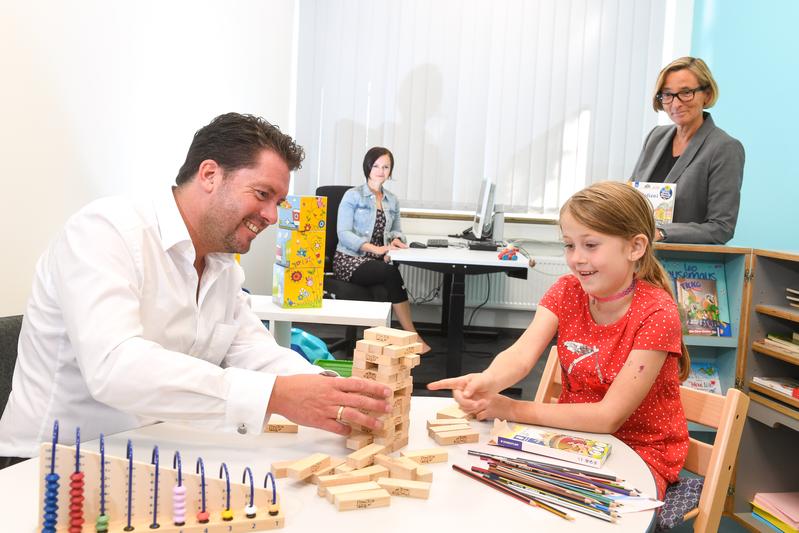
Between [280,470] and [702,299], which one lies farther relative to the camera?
[702,299]

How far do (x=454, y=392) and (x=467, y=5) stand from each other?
5.25 m

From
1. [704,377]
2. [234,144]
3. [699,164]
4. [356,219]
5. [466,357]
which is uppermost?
[699,164]

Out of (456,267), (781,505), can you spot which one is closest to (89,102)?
(456,267)

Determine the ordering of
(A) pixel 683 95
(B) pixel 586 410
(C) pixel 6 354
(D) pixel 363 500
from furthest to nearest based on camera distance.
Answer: (A) pixel 683 95
(C) pixel 6 354
(B) pixel 586 410
(D) pixel 363 500

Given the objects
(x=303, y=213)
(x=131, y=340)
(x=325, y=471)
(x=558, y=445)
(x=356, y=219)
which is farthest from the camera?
(x=356, y=219)

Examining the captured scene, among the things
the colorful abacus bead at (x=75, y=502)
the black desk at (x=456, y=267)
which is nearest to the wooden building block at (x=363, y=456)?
the colorful abacus bead at (x=75, y=502)

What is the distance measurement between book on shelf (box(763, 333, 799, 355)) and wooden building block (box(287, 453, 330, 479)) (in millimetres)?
2234

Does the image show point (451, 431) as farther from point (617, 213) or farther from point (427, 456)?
point (617, 213)

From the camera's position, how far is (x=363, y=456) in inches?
47.5

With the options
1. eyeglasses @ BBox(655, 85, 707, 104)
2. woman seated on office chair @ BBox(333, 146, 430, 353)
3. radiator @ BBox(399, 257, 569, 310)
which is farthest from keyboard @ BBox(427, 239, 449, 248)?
eyeglasses @ BBox(655, 85, 707, 104)

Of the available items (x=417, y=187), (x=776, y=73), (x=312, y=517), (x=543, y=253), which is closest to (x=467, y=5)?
(x=417, y=187)

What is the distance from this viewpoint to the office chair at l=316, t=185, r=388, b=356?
487 cm

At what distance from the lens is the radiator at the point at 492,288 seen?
6160mm

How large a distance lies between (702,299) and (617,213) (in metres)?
1.67
